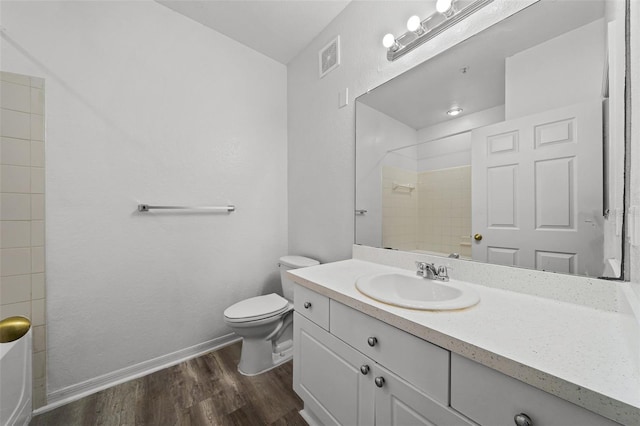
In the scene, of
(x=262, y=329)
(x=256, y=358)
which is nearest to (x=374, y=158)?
(x=262, y=329)

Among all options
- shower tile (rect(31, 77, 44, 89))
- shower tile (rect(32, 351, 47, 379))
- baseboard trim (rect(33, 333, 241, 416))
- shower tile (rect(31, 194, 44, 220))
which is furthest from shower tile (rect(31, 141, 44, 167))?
baseboard trim (rect(33, 333, 241, 416))

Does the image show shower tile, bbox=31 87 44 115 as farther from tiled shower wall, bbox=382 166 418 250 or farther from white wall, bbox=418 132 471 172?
white wall, bbox=418 132 471 172

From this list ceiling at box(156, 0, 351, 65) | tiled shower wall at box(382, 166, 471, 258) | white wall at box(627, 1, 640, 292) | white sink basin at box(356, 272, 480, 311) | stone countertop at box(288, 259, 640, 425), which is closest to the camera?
stone countertop at box(288, 259, 640, 425)

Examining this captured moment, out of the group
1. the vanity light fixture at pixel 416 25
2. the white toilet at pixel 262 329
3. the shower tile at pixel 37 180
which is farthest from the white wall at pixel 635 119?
the shower tile at pixel 37 180

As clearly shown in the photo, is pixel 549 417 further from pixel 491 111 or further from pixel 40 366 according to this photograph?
pixel 40 366

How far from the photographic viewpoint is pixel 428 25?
1.16 m

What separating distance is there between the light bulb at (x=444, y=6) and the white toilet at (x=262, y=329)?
161 centimetres

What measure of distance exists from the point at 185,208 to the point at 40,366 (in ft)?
3.56

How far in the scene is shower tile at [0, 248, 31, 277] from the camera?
116 centimetres

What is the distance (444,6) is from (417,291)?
4.17 ft

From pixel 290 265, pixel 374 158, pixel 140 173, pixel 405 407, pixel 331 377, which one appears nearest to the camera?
pixel 405 407

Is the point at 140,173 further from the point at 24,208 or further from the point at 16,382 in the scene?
the point at 16,382

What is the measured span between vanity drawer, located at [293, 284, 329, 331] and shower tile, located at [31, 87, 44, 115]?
5.45ft

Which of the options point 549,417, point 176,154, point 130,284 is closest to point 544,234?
point 549,417
